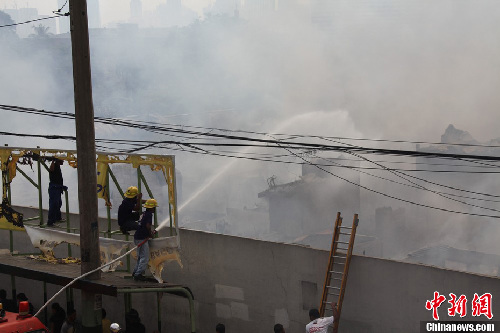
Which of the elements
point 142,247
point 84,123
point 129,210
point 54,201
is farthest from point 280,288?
point 84,123

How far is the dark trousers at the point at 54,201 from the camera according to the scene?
8359mm

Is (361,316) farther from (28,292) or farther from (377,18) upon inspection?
(377,18)

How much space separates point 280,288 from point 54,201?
3122 mm

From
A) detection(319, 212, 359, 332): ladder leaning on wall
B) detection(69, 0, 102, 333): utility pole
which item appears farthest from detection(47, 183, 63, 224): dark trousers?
detection(319, 212, 359, 332): ladder leaning on wall

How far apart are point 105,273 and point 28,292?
12.2ft

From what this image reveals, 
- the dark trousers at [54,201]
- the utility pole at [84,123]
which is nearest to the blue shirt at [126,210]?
the utility pole at [84,123]

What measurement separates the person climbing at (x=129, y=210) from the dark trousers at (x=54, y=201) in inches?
50.7

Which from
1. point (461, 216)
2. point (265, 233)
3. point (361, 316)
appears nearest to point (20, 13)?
point (265, 233)

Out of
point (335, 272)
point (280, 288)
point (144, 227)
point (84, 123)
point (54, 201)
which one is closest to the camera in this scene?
point (84, 123)

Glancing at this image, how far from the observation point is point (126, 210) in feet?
24.6

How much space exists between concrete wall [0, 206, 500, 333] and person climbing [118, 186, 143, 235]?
4.67ft

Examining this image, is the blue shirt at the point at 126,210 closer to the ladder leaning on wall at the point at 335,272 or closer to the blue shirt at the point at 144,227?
the blue shirt at the point at 144,227

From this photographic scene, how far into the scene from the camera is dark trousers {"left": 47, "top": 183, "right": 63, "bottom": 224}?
27.4 feet

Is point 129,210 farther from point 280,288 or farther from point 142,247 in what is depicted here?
point 280,288
